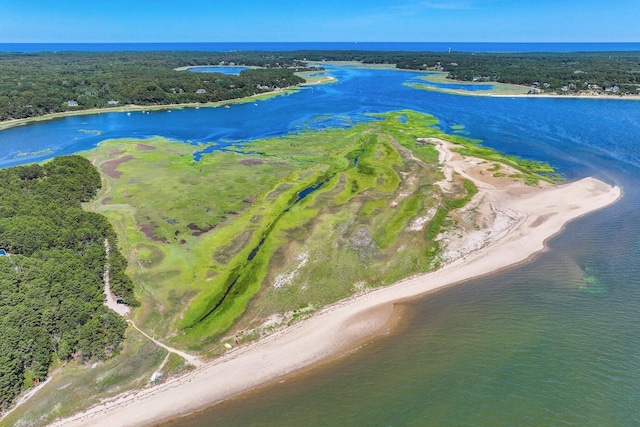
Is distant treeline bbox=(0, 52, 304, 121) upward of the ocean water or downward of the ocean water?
upward

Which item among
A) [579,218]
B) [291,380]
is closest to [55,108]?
[291,380]

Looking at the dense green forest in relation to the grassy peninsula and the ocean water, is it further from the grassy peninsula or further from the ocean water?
the ocean water

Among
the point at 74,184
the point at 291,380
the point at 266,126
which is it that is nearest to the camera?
the point at 291,380

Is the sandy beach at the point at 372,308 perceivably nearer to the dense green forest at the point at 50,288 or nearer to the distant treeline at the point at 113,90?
the dense green forest at the point at 50,288

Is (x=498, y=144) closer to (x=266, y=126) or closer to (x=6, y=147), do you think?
(x=266, y=126)

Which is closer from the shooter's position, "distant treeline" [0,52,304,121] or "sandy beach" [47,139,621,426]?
"sandy beach" [47,139,621,426]

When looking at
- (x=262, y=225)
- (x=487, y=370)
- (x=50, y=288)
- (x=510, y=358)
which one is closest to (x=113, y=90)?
(x=262, y=225)

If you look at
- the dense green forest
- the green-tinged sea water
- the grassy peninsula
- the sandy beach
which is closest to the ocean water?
the green-tinged sea water

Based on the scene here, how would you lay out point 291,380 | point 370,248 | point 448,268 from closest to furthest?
point 291,380 < point 448,268 < point 370,248
